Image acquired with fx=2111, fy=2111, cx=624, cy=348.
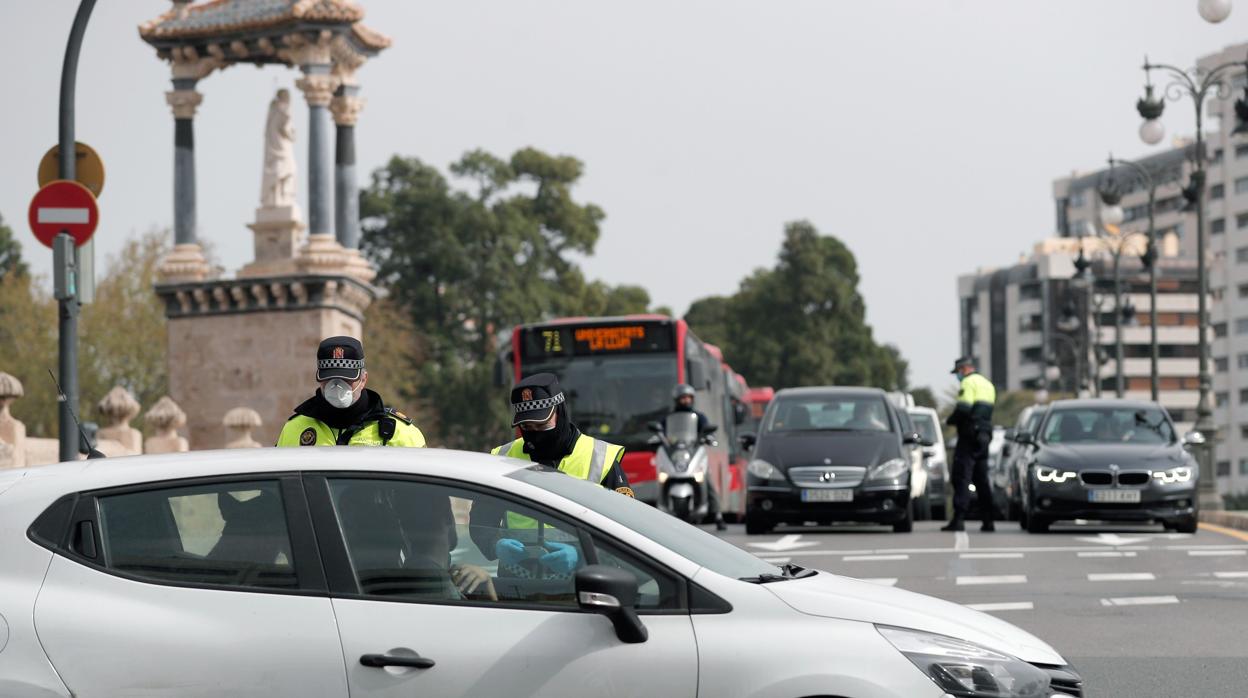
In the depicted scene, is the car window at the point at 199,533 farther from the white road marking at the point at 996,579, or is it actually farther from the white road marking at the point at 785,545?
the white road marking at the point at 785,545

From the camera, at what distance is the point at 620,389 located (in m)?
31.2

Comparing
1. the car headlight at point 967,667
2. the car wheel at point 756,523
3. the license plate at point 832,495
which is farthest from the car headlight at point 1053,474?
the car headlight at point 967,667

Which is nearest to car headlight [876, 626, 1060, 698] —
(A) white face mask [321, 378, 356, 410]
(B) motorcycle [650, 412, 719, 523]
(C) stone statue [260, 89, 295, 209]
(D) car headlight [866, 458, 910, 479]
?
(A) white face mask [321, 378, 356, 410]

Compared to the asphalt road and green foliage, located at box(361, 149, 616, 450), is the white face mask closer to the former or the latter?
the asphalt road

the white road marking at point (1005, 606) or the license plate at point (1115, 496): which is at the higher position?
the license plate at point (1115, 496)

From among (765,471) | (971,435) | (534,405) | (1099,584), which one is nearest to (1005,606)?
(1099,584)

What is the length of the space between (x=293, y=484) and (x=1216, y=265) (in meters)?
145

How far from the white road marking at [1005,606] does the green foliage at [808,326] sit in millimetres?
82927

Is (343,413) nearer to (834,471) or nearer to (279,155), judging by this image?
(834,471)

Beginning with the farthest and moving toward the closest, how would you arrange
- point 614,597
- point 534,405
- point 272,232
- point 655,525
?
point 272,232 < point 534,405 < point 655,525 < point 614,597

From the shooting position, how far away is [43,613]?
6.15 metres

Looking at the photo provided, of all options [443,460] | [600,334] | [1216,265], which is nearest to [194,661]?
[443,460]

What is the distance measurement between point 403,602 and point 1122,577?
38.4ft

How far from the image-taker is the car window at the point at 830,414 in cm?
2438
